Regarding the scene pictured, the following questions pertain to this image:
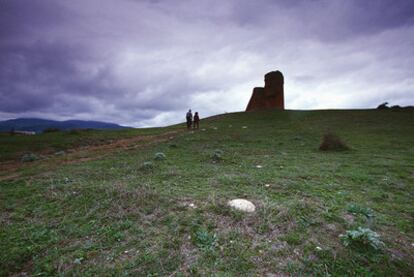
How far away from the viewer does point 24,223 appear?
4.77 m

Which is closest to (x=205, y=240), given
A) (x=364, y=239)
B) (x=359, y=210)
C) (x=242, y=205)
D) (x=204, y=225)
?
(x=204, y=225)

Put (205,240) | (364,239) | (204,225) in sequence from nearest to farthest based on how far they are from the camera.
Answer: (364,239)
(205,240)
(204,225)

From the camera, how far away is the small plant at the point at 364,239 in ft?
11.9

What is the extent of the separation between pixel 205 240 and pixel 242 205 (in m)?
1.53

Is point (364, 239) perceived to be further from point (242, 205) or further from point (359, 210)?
point (242, 205)

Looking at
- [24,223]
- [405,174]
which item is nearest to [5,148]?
[24,223]

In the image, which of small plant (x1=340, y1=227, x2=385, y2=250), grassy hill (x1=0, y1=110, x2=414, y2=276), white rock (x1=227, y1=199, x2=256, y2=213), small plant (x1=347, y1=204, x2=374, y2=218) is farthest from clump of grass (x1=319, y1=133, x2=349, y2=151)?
small plant (x1=340, y1=227, x2=385, y2=250)

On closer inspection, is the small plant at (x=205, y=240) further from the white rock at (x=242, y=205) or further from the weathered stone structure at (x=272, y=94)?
the weathered stone structure at (x=272, y=94)

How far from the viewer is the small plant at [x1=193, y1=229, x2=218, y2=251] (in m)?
3.83

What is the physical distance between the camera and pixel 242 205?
206 inches

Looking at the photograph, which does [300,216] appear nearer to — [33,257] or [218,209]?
[218,209]

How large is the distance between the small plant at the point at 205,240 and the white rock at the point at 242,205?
3.78ft

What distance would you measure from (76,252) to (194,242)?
2068 mm

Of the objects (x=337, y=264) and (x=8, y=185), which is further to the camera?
(x=8, y=185)
